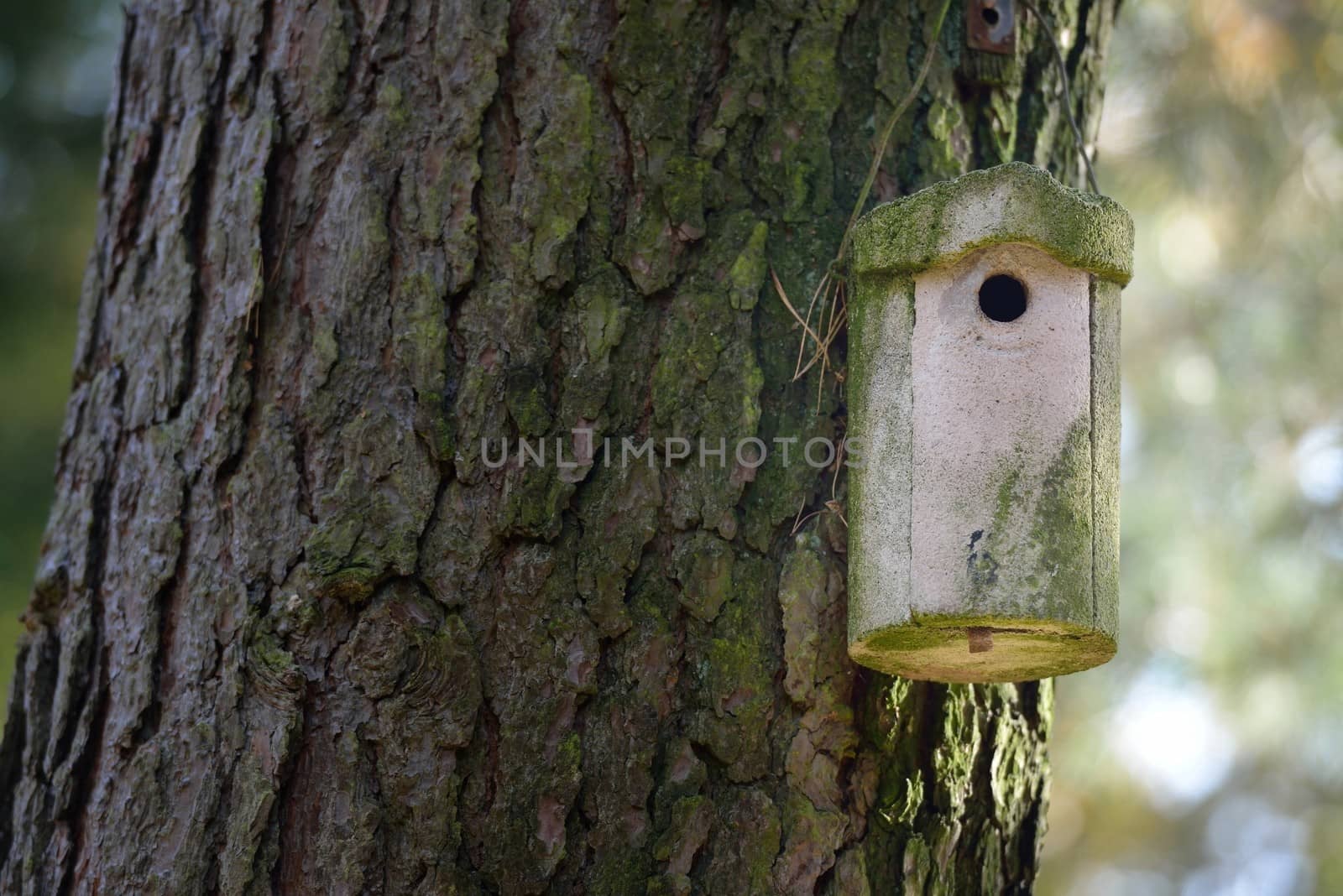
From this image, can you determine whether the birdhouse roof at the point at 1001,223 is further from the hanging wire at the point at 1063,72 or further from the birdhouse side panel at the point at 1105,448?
the hanging wire at the point at 1063,72

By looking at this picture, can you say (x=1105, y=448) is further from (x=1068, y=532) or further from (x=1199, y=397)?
(x=1199, y=397)

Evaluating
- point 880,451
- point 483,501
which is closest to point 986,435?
point 880,451

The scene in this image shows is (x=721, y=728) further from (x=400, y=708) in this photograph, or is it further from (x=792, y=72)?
(x=792, y=72)

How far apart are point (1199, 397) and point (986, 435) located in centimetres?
447

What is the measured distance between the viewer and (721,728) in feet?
6.15

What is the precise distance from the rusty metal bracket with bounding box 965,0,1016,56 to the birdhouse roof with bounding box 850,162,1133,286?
479mm

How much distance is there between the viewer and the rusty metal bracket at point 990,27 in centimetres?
227

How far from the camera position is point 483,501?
1.90m

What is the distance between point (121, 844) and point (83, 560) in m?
0.43

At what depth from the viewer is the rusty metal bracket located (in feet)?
7.46

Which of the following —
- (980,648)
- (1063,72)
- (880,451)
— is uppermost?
(1063,72)

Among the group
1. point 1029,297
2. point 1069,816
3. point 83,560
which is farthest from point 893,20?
point 1069,816

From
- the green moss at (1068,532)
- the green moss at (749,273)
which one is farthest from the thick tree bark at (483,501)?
the green moss at (1068,532)

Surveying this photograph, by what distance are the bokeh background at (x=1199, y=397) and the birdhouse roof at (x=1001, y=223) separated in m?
2.34
